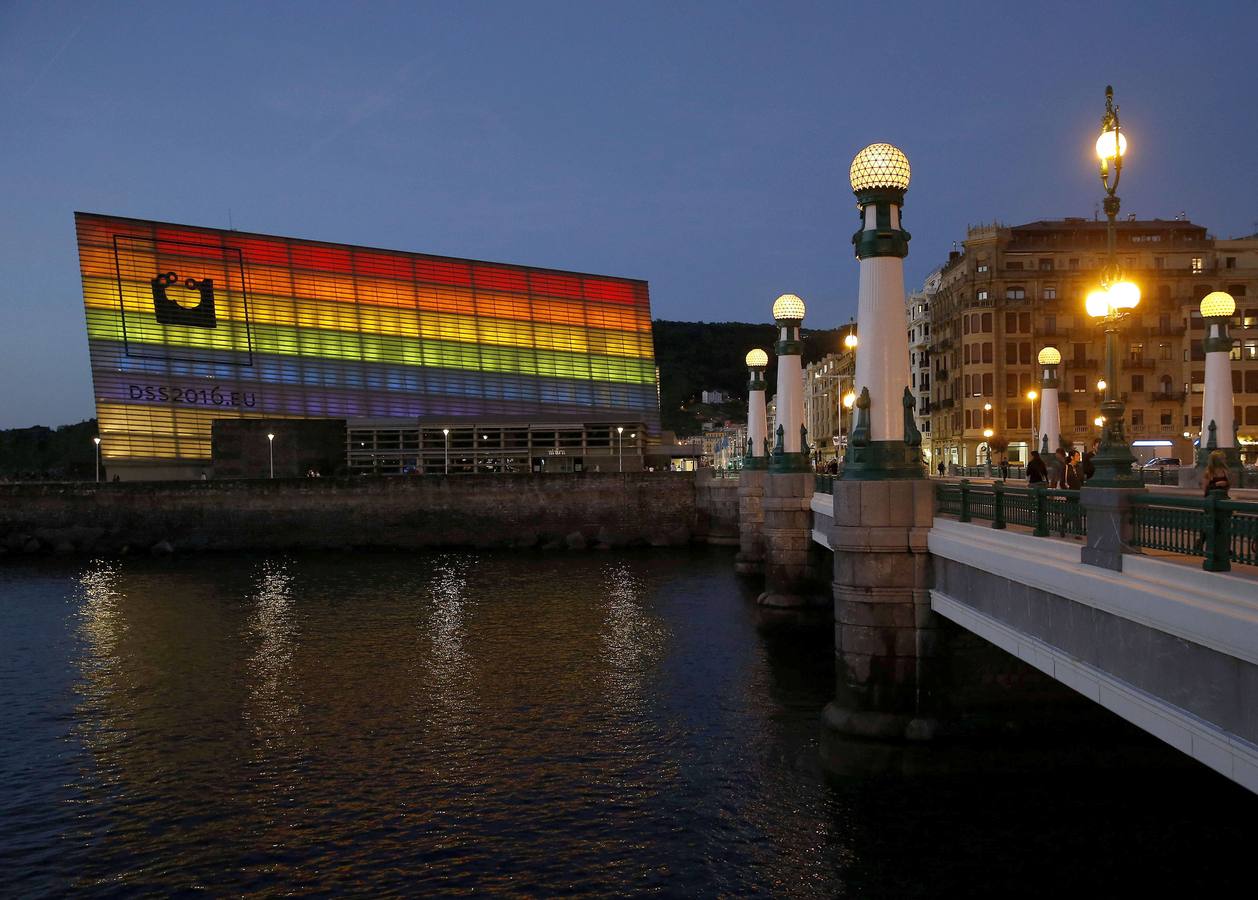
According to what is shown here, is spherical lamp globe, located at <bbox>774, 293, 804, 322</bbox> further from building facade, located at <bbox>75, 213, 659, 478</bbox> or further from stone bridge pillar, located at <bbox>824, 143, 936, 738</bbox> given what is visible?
building facade, located at <bbox>75, 213, 659, 478</bbox>

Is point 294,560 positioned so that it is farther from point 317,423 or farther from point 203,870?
point 203,870

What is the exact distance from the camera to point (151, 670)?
29.5 meters

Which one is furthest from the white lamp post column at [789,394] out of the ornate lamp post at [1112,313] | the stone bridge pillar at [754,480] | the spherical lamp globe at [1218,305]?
the ornate lamp post at [1112,313]

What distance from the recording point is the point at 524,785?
18.4m

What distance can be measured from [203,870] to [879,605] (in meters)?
11.0

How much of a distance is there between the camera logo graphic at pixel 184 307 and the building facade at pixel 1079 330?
68.1 m

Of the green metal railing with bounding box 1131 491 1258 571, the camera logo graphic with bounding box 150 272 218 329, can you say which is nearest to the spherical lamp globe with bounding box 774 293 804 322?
the green metal railing with bounding box 1131 491 1258 571

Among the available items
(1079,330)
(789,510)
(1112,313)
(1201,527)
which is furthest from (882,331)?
(1079,330)

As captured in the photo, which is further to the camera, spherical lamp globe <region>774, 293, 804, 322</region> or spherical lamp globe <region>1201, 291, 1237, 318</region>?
spherical lamp globe <region>774, 293, 804, 322</region>

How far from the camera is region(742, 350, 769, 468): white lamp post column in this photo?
46031 mm

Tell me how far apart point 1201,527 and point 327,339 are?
101787 mm

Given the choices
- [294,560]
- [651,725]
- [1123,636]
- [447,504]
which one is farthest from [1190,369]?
[1123,636]

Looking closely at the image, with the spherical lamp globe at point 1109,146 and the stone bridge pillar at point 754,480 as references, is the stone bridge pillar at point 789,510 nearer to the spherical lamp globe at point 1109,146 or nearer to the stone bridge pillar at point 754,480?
the stone bridge pillar at point 754,480

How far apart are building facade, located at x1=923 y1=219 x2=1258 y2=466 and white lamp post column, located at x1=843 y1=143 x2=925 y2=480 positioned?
232ft
